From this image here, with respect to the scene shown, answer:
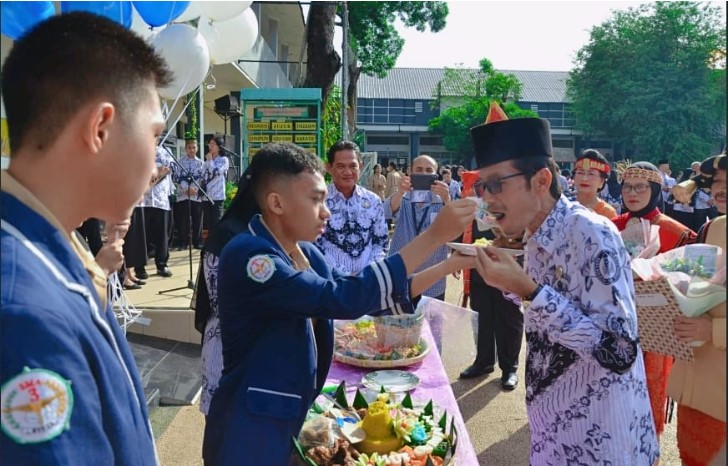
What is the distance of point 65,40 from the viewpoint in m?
1.04

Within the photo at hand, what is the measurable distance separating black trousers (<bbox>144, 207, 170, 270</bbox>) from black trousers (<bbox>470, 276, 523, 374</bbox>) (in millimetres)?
4518

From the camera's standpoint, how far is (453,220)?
1988mm

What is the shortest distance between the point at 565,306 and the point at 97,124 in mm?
1437

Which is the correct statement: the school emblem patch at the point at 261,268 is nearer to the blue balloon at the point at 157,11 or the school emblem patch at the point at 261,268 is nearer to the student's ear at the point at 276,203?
the student's ear at the point at 276,203

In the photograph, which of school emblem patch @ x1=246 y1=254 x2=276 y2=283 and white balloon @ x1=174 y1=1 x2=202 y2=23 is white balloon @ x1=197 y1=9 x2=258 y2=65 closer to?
white balloon @ x1=174 y1=1 x2=202 y2=23

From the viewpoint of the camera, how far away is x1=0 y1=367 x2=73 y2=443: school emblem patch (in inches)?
34.6

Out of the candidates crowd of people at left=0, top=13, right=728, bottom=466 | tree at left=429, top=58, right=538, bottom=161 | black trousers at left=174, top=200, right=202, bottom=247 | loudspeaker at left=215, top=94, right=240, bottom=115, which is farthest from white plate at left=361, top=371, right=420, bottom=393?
tree at left=429, top=58, right=538, bottom=161

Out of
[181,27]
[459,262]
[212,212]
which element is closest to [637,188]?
[459,262]

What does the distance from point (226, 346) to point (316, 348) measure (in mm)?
352

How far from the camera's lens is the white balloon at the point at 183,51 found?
413cm

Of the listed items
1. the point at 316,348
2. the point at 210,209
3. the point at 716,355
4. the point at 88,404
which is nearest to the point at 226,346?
the point at 316,348

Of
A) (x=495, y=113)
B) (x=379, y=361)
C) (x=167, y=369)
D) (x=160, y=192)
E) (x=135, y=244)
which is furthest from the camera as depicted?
(x=160, y=192)

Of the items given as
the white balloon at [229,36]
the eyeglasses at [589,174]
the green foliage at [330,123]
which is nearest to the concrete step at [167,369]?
the white balloon at [229,36]

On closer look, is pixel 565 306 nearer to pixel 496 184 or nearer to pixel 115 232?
pixel 496 184
